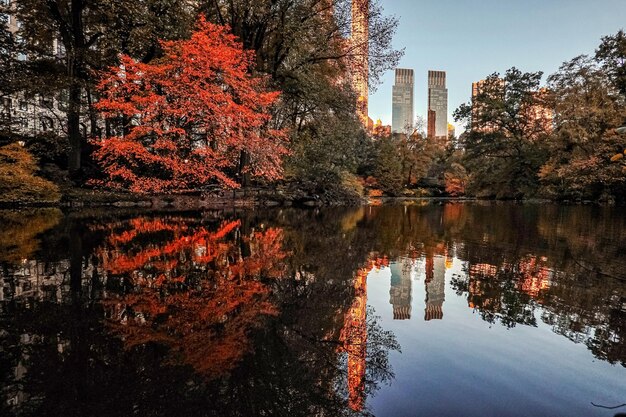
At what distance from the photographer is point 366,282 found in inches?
219

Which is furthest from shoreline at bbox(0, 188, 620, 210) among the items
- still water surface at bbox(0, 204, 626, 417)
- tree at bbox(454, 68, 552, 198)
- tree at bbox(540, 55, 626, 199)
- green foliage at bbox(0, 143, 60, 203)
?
tree at bbox(454, 68, 552, 198)

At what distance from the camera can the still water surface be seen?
2447 mm

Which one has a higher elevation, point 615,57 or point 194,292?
point 615,57

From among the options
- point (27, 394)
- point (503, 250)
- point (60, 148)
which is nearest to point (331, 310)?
point (27, 394)

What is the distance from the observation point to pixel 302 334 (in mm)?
3469

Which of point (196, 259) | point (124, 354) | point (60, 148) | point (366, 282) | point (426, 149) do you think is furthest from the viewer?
point (426, 149)

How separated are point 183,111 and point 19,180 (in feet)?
24.3

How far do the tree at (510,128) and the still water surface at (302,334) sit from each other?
123 ft

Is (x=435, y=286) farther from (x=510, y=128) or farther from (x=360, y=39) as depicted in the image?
(x=510, y=128)

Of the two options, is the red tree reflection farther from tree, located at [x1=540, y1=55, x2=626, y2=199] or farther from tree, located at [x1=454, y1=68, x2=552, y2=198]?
tree, located at [x1=454, y1=68, x2=552, y2=198]

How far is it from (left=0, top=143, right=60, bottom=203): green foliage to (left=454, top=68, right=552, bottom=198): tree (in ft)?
133

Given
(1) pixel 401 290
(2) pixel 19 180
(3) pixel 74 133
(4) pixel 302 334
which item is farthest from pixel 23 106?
(4) pixel 302 334

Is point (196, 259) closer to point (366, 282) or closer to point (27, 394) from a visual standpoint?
point (366, 282)

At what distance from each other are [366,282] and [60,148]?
66.9ft
